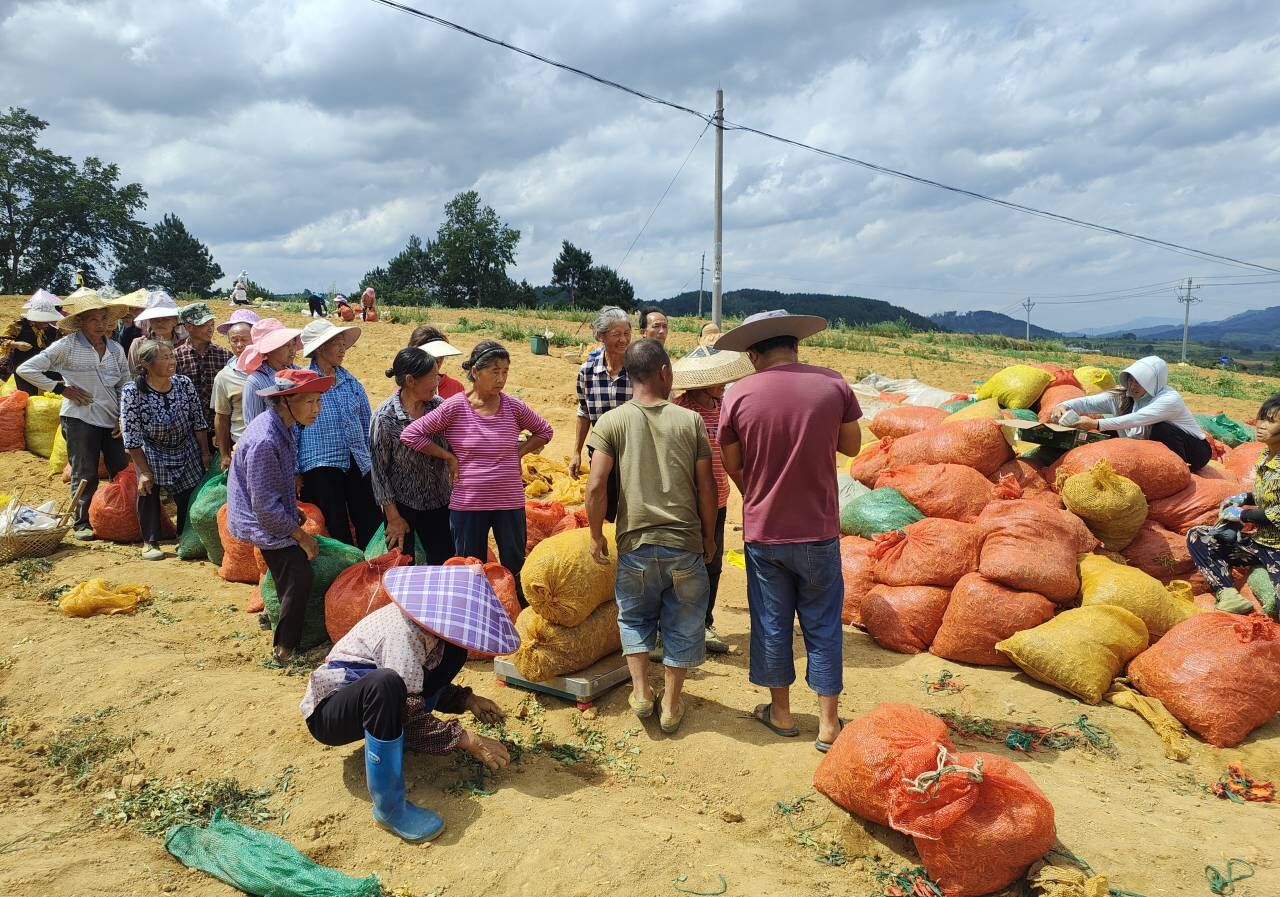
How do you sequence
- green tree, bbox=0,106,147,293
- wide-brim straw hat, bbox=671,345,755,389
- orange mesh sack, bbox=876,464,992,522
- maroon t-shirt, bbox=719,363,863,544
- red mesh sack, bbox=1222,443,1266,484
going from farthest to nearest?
green tree, bbox=0,106,147,293 → red mesh sack, bbox=1222,443,1266,484 → orange mesh sack, bbox=876,464,992,522 → wide-brim straw hat, bbox=671,345,755,389 → maroon t-shirt, bbox=719,363,863,544

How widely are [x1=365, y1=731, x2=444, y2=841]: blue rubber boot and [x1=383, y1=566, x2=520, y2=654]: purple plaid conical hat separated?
39 cm

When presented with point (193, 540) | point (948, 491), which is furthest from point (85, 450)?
point (948, 491)

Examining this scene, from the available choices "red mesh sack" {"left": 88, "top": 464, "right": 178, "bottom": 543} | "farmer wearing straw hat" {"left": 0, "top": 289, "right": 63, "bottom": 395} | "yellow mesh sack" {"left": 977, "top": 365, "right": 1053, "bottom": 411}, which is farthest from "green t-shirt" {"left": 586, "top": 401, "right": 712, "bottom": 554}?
"farmer wearing straw hat" {"left": 0, "top": 289, "right": 63, "bottom": 395}

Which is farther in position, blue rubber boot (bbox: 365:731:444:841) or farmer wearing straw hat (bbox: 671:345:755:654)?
farmer wearing straw hat (bbox: 671:345:755:654)

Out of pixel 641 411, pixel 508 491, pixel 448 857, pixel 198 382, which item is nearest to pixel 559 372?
pixel 198 382

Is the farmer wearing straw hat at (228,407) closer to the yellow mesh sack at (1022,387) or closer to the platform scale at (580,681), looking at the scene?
the platform scale at (580,681)

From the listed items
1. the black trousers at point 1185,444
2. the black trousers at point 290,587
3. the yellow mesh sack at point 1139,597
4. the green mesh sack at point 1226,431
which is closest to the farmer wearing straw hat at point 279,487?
the black trousers at point 290,587

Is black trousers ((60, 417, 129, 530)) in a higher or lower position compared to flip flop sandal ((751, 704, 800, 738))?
higher

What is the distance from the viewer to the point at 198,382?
227 inches

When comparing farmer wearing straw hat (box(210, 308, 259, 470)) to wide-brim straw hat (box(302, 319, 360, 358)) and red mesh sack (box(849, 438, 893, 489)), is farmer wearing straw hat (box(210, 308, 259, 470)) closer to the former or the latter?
wide-brim straw hat (box(302, 319, 360, 358))

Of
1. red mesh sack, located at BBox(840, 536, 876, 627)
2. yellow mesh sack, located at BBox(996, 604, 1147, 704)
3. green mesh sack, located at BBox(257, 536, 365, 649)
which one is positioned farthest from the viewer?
red mesh sack, located at BBox(840, 536, 876, 627)

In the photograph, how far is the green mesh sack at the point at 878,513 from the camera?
16.8 feet

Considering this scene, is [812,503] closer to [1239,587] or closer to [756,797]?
[756,797]

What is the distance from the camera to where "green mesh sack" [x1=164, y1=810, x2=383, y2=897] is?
2.35m
